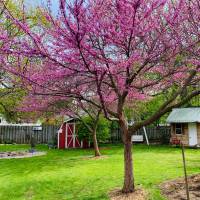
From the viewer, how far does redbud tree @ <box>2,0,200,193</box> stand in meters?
5.44

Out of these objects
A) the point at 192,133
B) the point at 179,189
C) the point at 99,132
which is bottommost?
the point at 179,189

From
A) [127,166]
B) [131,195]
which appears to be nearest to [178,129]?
[127,166]

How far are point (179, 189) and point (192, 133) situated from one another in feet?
50.8

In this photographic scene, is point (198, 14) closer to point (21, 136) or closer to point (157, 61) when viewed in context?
point (157, 61)

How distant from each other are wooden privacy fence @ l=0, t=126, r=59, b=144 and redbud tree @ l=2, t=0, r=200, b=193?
19571mm

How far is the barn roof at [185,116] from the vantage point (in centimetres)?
2159

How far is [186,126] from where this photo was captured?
2244 cm

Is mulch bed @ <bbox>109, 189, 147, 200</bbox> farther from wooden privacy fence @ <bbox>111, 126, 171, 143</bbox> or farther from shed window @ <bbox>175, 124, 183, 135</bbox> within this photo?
wooden privacy fence @ <bbox>111, 126, 171, 143</bbox>

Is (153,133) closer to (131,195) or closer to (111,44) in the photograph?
(131,195)

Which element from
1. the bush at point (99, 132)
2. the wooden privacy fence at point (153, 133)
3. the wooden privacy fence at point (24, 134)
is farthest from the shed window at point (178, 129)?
the wooden privacy fence at point (24, 134)

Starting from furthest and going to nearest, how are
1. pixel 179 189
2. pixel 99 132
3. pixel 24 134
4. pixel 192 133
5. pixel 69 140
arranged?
pixel 24 134 → pixel 69 140 → pixel 192 133 → pixel 99 132 → pixel 179 189

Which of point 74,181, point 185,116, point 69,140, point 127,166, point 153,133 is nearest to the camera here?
point 127,166

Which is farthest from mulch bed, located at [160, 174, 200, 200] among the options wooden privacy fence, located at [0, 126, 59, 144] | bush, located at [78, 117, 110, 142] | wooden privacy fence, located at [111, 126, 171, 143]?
wooden privacy fence, located at [0, 126, 59, 144]

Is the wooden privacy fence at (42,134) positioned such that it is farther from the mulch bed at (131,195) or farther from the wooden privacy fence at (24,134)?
the mulch bed at (131,195)
